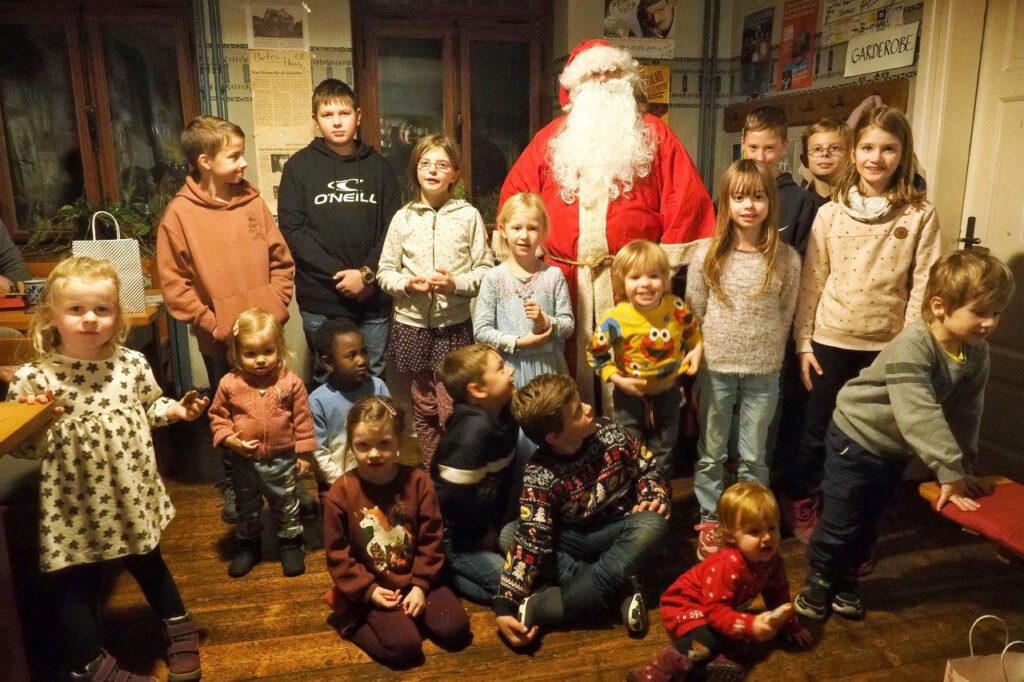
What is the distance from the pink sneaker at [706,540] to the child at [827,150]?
132 cm

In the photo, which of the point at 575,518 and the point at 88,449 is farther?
the point at 575,518

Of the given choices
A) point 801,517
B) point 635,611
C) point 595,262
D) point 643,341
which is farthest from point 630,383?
point 801,517

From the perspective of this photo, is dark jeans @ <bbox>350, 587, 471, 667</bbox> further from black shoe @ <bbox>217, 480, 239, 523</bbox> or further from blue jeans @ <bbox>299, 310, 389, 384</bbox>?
blue jeans @ <bbox>299, 310, 389, 384</bbox>

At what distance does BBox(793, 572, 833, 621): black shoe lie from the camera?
2383mm

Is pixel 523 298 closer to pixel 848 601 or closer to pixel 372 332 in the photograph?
pixel 372 332

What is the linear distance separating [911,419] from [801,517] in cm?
98

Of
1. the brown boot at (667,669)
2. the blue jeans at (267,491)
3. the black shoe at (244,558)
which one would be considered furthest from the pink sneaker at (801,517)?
the black shoe at (244,558)

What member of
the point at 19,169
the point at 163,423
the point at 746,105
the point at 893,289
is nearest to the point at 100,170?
the point at 19,169

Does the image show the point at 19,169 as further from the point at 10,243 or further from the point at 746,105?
the point at 746,105

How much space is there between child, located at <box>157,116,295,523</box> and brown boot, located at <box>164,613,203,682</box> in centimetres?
67

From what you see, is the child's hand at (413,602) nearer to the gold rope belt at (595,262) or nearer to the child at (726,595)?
the child at (726,595)

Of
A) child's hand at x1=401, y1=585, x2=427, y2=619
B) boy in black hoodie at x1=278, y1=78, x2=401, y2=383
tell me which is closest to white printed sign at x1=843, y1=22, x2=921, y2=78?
boy in black hoodie at x1=278, y1=78, x2=401, y2=383

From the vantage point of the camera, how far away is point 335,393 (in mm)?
2777

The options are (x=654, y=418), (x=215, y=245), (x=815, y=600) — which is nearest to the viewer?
(x=815, y=600)
